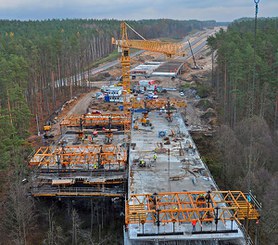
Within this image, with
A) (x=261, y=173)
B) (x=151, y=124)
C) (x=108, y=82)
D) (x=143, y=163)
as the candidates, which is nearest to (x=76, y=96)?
(x=108, y=82)

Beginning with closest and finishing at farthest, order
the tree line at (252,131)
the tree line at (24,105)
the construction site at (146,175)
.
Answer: the construction site at (146,175) → the tree line at (252,131) → the tree line at (24,105)

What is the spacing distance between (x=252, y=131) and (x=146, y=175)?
1071 centimetres

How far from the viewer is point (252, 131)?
108 ft

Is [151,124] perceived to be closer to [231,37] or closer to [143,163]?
[143,163]

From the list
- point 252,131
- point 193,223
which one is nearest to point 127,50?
point 252,131

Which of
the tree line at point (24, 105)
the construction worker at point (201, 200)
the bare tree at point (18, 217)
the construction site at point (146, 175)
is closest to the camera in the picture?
the construction site at point (146, 175)

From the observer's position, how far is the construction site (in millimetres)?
21891

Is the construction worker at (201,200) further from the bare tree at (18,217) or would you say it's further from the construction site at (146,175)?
the bare tree at (18,217)

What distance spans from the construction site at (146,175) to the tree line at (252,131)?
152 centimetres

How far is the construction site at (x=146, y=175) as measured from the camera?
21891 mm

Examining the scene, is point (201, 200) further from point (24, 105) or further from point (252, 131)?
point (24, 105)

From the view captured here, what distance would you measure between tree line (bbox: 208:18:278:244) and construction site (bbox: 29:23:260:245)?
152 cm

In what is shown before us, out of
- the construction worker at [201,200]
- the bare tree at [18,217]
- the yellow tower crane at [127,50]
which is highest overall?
the yellow tower crane at [127,50]

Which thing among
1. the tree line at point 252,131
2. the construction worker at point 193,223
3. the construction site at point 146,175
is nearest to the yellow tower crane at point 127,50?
the construction site at point 146,175
